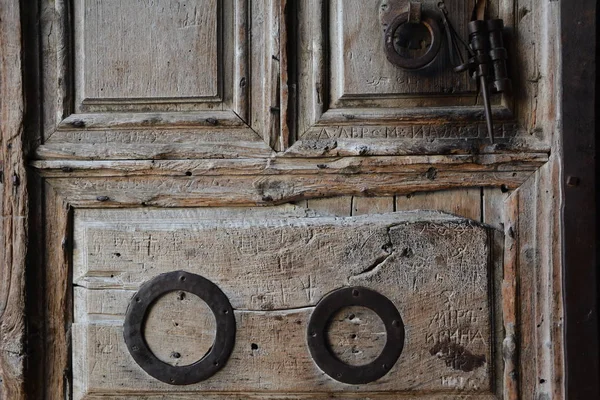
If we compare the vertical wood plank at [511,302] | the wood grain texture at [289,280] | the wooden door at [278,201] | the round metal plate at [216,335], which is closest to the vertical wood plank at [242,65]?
the wooden door at [278,201]

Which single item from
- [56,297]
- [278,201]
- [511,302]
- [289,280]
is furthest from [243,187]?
[511,302]

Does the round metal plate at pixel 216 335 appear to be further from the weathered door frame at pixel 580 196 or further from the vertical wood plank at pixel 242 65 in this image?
the weathered door frame at pixel 580 196

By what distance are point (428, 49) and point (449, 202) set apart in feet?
1.02

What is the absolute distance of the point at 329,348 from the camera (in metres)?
1.12

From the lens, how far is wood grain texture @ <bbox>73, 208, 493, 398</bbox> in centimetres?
112

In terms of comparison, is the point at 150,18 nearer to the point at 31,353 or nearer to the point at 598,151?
the point at 31,353

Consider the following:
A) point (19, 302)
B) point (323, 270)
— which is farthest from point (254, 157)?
point (19, 302)

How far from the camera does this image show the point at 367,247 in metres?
1.13

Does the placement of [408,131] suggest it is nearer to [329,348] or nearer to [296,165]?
[296,165]

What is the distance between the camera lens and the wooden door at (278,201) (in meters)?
1.12

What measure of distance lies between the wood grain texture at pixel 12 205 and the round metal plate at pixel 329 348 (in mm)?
609

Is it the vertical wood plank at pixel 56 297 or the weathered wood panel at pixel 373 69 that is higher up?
the weathered wood panel at pixel 373 69

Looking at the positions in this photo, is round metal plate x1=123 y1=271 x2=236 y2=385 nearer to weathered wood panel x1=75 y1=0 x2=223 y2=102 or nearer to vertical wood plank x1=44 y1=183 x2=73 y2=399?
vertical wood plank x1=44 y1=183 x2=73 y2=399

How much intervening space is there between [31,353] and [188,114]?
0.60m
